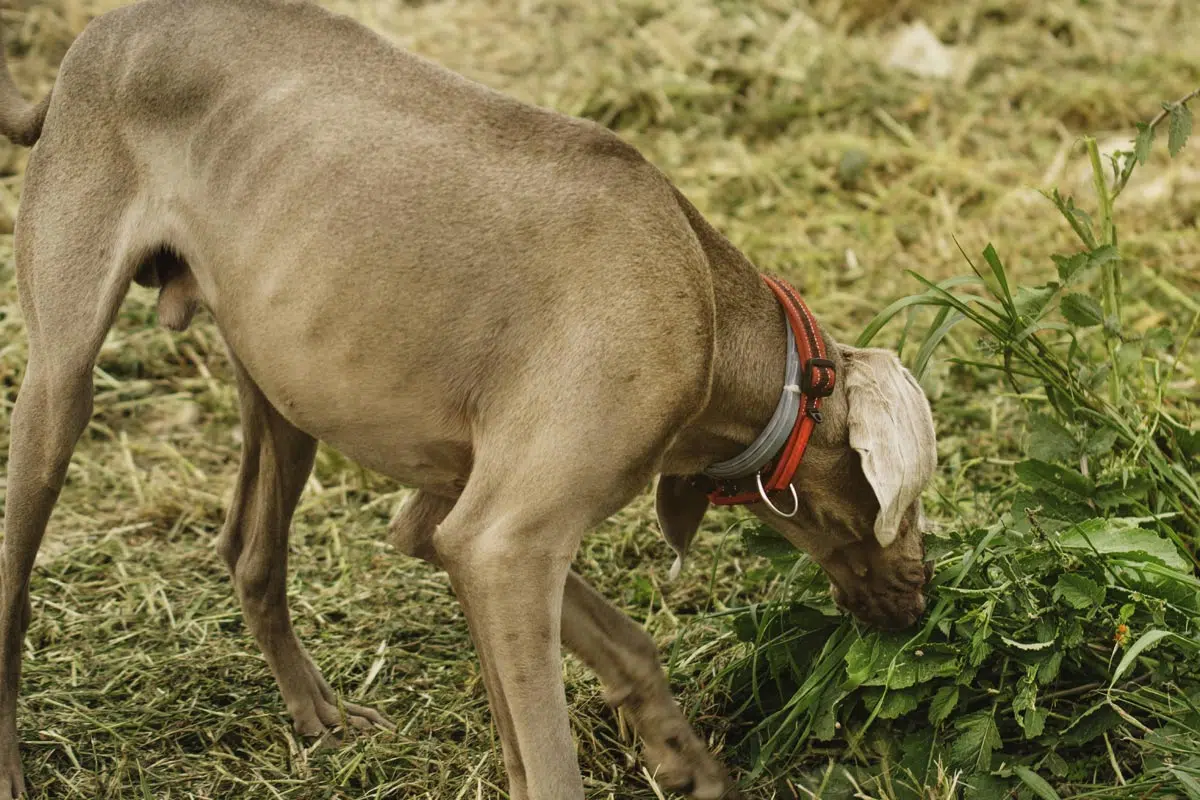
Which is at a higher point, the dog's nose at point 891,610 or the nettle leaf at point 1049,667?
the nettle leaf at point 1049,667

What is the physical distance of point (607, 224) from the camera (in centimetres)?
338

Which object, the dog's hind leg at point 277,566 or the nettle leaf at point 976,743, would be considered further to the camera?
the dog's hind leg at point 277,566

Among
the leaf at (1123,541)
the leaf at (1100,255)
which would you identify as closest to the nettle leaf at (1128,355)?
the leaf at (1100,255)

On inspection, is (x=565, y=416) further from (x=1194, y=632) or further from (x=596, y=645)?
(x=1194, y=632)

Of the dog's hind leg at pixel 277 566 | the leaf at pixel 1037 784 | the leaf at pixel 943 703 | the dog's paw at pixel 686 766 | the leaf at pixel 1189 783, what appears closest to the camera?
the leaf at pixel 1189 783

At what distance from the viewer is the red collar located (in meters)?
3.47

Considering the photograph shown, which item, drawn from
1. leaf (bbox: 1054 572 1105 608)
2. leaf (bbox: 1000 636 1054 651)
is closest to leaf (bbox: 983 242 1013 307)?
leaf (bbox: 1054 572 1105 608)

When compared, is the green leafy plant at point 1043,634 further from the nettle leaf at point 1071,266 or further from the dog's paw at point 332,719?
the dog's paw at point 332,719

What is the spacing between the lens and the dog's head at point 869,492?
3.42m

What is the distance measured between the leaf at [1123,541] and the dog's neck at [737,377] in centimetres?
65

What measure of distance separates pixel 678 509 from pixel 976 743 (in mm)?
989

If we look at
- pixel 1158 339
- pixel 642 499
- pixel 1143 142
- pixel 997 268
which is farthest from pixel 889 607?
pixel 642 499

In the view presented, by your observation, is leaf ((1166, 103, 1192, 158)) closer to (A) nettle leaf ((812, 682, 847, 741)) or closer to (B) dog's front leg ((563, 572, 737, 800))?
(A) nettle leaf ((812, 682, 847, 741))

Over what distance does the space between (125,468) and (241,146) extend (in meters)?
2.41
